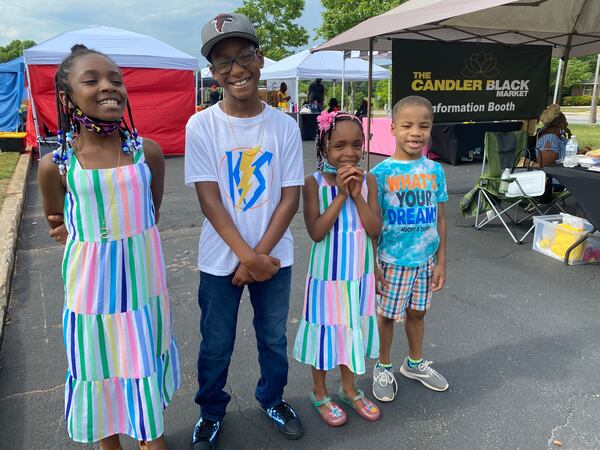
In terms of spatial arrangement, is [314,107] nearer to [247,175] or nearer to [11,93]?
[11,93]

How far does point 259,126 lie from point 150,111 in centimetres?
1023

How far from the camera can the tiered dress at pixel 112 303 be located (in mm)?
1693

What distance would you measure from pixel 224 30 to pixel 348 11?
83.5ft

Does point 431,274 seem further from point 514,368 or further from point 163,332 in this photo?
point 163,332

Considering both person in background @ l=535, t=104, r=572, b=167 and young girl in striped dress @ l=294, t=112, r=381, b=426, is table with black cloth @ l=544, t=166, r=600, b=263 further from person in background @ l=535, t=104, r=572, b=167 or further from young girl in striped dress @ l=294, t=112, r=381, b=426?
young girl in striped dress @ l=294, t=112, r=381, b=426

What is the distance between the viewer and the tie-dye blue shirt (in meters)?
2.35

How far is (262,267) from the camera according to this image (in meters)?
1.87

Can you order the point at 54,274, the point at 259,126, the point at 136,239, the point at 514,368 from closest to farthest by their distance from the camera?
the point at 136,239
the point at 259,126
the point at 514,368
the point at 54,274

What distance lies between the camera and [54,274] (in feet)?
14.1

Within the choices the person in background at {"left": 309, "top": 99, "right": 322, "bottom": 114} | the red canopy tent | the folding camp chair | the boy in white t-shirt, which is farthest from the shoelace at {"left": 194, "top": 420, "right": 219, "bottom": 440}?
the person in background at {"left": 309, "top": 99, "right": 322, "bottom": 114}

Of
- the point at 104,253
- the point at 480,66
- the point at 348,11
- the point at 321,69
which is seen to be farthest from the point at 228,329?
the point at 348,11

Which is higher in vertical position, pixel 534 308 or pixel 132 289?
pixel 132 289

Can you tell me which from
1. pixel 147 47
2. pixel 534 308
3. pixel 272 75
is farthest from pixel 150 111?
pixel 534 308

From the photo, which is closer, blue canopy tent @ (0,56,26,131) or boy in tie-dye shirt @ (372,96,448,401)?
boy in tie-dye shirt @ (372,96,448,401)
